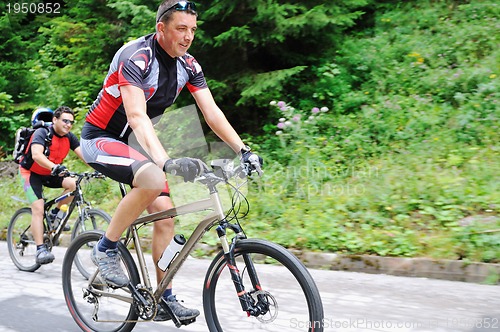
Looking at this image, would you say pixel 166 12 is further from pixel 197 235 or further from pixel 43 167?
pixel 43 167

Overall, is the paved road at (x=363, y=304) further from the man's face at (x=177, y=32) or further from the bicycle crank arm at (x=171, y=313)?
the man's face at (x=177, y=32)

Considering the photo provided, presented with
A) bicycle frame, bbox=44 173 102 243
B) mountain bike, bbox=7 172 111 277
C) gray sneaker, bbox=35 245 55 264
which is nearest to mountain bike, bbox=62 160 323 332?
mountain bike, bbox=7 172 111 277

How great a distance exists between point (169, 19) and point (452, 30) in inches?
360

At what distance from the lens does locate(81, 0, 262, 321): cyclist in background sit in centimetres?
338

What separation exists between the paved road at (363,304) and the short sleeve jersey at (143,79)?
1.67 meters

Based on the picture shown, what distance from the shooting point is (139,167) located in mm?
3438

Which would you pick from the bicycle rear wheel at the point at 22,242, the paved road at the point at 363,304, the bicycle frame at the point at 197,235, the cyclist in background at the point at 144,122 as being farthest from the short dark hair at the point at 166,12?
the bicycle rear wheel at the point at 22,242

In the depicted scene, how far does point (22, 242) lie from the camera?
700cm

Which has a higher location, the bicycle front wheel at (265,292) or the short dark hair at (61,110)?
the short dark hair at (61,110)

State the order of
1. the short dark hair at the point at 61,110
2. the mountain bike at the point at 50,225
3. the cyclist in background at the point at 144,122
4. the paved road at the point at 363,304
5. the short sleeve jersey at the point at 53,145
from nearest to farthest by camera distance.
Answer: the cyclist in background at the point at 144,122, the paved road at the point at 363,304, the mountain bike at the point at 50,225, the short dark hair at the point at 61,110, the short sleeve jersey at the point at 53,145

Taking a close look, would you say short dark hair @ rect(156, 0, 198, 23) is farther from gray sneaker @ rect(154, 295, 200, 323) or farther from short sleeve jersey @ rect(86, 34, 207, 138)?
gray sneaker @ rect(154, 295, 200, 323)

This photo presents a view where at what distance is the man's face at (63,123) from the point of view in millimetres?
6430

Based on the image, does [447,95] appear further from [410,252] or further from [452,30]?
[410,252]

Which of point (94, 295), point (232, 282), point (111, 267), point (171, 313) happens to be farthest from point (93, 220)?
point (232, 282)
